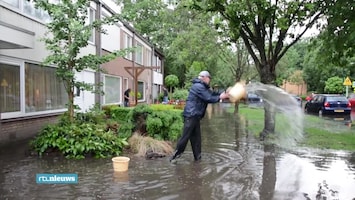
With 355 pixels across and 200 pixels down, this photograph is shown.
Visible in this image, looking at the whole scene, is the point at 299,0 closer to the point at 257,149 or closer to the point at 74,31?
the point at 257,149

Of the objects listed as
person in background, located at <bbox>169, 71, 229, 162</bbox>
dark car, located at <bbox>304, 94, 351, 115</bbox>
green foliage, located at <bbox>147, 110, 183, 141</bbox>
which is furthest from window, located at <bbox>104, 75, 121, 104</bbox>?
dark car, located at <bbox>304, 94, 351, 115</bbox>

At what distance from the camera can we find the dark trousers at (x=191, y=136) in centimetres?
779

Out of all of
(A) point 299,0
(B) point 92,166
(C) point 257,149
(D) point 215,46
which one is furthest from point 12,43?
(D) point 215,46

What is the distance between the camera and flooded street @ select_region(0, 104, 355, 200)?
5.57m

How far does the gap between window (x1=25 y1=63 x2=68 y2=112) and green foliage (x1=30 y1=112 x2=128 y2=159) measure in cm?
189

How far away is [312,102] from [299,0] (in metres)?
16.6

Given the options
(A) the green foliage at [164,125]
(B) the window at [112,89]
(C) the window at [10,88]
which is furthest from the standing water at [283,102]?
(B) the window at [112,89]

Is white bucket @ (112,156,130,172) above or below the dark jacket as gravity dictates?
below

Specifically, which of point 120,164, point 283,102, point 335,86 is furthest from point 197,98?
→ point 335,86

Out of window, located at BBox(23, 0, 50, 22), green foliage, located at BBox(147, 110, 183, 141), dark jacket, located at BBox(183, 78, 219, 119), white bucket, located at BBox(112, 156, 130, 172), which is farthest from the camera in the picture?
window, located at BBox(23, 0, 50, 22)

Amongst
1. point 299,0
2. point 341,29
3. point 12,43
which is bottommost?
point 12,43

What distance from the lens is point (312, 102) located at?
26.9m

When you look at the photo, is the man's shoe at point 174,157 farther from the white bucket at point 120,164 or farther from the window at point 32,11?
the window at point 32,11

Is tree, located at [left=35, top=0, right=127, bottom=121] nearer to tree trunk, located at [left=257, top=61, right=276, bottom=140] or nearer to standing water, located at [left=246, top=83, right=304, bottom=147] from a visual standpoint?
standing water, located at [left=246, top=83, right=304, bottom=147]
